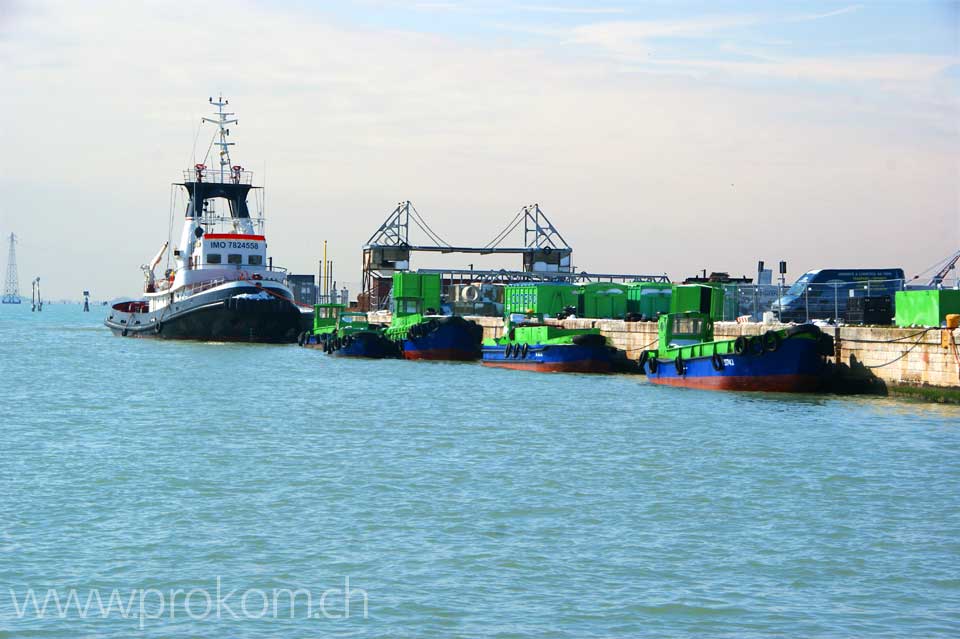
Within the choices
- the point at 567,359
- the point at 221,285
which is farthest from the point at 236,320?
the point at 567,359

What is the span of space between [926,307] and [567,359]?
57.2 ft

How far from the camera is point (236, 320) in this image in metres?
72.9

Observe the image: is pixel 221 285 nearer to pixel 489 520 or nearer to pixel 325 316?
pixel 325 316

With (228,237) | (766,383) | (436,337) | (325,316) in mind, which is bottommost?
(766,383)

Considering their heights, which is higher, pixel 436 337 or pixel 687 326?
pixel 687 326

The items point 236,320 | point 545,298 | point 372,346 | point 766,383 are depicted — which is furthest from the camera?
point 236,320

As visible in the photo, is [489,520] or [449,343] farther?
[449,343]

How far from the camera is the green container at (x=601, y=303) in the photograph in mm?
61406

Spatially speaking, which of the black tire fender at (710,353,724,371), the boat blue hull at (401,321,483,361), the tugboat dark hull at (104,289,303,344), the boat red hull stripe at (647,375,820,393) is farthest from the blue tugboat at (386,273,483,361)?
the black tire fender at (710,353,724,371)

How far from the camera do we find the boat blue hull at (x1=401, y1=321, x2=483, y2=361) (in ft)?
196

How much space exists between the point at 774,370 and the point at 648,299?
2473 centimetres

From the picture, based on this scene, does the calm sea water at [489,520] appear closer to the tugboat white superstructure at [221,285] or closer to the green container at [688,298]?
the green container at [688,298]

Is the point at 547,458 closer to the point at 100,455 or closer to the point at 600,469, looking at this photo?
the point at 600,469

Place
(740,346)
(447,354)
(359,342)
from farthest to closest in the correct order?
(359,342) → (447,354) → (740,346)
